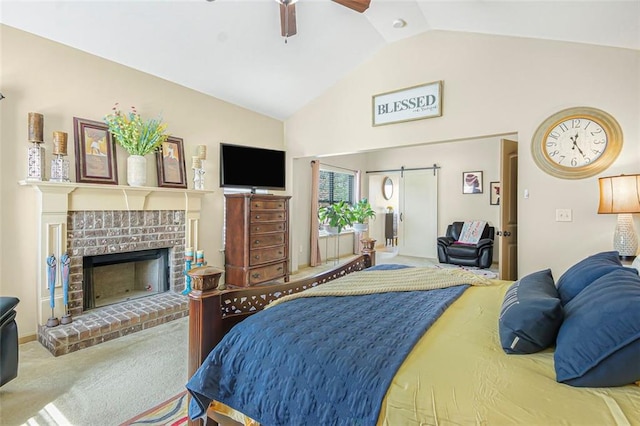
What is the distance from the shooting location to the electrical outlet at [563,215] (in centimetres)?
321

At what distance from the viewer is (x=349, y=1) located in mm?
2354

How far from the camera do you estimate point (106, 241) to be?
10.9 ft

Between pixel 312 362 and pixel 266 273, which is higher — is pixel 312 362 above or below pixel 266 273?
above

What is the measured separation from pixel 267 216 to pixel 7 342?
2.90 meters

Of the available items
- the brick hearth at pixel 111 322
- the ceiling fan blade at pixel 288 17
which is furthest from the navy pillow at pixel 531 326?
the brick hearth at pixel 111 322

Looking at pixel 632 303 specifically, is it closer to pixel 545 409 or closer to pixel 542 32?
pixel 545 409

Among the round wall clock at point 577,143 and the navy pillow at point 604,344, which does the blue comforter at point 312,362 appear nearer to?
the navy pillow at point 604,344

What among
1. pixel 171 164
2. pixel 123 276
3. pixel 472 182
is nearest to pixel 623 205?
pixel 472 182

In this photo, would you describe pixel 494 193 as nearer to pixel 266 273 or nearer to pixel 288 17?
pixel 266 273

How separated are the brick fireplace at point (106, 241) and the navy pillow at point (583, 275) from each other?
A: 339 cm

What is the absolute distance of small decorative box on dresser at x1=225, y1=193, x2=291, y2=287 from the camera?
4.28 metres

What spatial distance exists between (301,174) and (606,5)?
14.9ft

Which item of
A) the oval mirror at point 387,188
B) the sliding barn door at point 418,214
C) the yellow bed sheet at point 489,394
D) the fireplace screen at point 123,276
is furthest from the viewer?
the oval mirror at point 387,188


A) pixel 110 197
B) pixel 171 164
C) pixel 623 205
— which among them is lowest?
pixel 623 205
